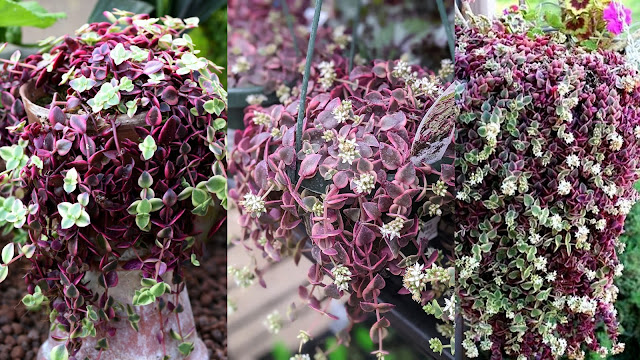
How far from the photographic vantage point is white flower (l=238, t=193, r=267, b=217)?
91 cm

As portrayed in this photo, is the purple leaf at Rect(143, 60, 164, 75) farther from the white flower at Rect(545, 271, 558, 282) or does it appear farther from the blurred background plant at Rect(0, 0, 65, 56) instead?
the white flower at Rect(545, 271, 558, 282)

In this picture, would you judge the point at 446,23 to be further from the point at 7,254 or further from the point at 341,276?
the point at 7,254

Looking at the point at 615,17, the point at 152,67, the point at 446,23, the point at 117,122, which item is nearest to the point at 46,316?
the point at 117,122

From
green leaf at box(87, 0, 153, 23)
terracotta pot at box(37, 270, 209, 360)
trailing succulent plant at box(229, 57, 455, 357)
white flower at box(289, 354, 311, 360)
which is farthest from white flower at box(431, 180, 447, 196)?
green leaf at box(87, 0, 153, 23)

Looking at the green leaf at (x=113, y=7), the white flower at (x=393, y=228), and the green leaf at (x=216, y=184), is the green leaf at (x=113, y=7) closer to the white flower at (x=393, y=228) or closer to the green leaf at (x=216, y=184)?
the green leaf at (x=216, y=184)

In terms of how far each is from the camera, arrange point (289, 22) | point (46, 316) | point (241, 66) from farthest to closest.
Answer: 1. point (289, 22)
2. point (241, 66)
3. point (46, 316)

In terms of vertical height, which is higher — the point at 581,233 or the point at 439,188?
the point at 439,188

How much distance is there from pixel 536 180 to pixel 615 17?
391 mm

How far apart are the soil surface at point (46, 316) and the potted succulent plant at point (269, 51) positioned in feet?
1.41

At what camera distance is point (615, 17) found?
1.06m

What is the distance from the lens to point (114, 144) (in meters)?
0.96

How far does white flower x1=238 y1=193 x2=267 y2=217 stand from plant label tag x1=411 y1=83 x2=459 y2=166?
0.27 metres

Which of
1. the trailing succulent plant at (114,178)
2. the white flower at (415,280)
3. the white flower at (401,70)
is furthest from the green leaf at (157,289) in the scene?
the white flower at (401,70)

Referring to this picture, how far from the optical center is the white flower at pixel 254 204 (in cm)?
91
